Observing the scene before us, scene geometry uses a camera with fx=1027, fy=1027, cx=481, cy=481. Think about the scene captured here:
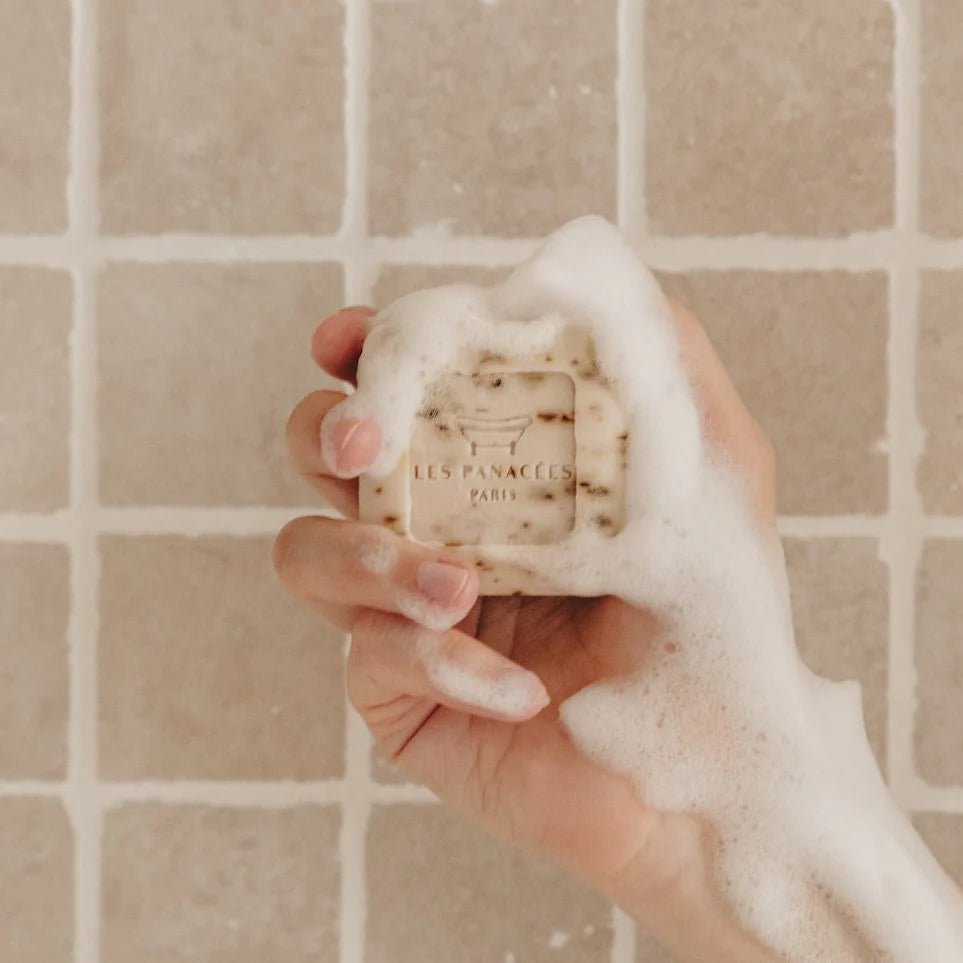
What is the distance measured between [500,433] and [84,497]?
353 millimetres

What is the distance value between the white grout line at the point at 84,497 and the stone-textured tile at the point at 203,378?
1cm

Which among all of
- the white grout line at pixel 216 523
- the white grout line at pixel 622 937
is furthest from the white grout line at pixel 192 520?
the white grout line at pixel 622 937

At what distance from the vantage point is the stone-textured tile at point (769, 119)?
2.24 ft

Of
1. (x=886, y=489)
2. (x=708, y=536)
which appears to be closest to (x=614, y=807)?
(x=708, y=536)

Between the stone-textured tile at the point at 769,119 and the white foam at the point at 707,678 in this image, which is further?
the stone-textured tile at the point at 769,119

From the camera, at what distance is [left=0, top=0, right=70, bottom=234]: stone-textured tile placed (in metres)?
0.69

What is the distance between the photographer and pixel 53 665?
0.71 m

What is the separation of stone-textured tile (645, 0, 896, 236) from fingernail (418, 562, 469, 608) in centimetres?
A: 32

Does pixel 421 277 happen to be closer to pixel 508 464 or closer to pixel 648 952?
pixel 508 464

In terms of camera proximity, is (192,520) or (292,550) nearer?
(292,550)

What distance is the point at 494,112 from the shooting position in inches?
27.0

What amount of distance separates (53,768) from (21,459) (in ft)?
0.71

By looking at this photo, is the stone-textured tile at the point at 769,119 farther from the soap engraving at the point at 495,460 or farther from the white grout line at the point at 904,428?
the soap engraving at the point at 495,460

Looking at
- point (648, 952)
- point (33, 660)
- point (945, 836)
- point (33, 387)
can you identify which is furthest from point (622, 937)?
point (33, 387)
